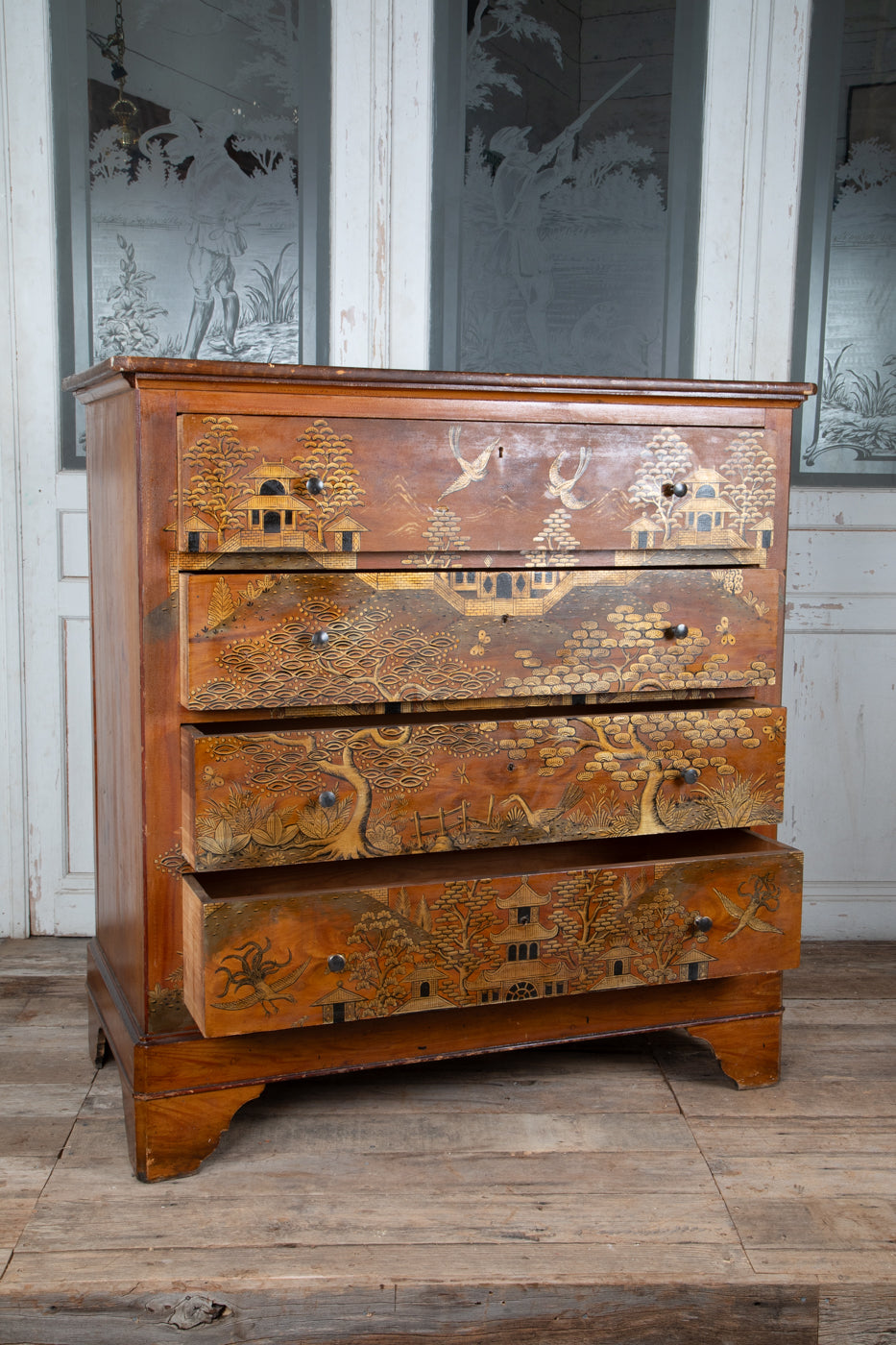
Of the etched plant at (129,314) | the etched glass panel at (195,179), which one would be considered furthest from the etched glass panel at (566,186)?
the etched plant at (129,314)

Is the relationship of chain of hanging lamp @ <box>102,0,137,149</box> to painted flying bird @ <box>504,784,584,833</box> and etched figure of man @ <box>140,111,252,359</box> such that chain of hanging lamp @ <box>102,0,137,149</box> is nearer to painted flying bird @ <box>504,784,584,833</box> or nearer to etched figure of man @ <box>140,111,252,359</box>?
etched figure of man @ <box>140,111,252,359</box>

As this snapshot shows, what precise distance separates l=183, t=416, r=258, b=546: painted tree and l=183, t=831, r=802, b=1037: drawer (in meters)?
0.52

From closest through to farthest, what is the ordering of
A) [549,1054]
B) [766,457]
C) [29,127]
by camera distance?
[766,457] → [549,1054] → [29,127]

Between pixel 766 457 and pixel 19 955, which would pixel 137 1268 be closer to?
pixel 19 955

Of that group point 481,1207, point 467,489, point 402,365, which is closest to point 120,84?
point 402,365

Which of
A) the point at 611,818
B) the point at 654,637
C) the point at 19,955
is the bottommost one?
the point at 19,955

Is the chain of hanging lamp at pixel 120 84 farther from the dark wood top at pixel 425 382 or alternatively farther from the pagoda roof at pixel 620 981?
the pagoda roof at pixel 620 981

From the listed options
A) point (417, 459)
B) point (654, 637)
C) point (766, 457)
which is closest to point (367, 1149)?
point (654, 637)

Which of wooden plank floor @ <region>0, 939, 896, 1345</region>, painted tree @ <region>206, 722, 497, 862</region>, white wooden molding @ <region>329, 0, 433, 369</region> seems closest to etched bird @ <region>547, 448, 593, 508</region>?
painted tree @ <region>206, 722, 497, 862</region>

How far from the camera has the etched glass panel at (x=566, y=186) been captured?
7.81ft

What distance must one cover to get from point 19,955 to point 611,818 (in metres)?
1.43

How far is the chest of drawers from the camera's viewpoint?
1.50 metres

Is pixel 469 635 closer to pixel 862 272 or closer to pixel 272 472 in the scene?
pixel 272 472

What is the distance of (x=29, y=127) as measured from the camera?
2.31 meters
